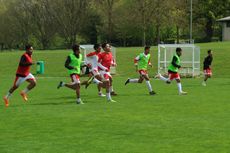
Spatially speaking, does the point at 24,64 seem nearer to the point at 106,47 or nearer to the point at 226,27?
the point at 106,47

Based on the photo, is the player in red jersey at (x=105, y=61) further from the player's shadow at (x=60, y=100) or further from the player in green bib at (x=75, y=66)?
the player in green bib at (x=75, y=66)

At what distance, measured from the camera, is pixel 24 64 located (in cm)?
1819

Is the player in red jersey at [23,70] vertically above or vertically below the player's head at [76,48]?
below

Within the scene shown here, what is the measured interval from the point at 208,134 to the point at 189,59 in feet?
102

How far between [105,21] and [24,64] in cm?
7533

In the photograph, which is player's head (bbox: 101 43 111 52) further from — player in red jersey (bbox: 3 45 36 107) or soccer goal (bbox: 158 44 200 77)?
soccer goal (bbox: 158 44 200 77)

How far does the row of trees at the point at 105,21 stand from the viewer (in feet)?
291

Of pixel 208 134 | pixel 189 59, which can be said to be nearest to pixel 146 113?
pixel 208 134

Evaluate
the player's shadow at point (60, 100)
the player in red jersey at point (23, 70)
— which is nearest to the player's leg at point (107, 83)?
the player's shadow at point (60, 100)

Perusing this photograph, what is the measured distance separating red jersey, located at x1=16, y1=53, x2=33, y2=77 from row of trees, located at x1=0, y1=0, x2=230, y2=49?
2700 inches

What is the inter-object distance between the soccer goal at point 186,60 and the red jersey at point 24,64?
2247cm

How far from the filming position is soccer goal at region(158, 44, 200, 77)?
131 feet

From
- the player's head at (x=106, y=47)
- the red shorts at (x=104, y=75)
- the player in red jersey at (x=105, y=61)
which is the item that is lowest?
the red shorts at (x=104, y=75)

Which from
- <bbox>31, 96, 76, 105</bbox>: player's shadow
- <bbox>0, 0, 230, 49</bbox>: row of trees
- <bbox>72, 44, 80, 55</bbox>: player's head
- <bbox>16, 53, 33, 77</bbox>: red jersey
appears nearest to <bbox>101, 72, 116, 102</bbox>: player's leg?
<bbox>31, 96, 76, 105</bbox>: player's shadow
